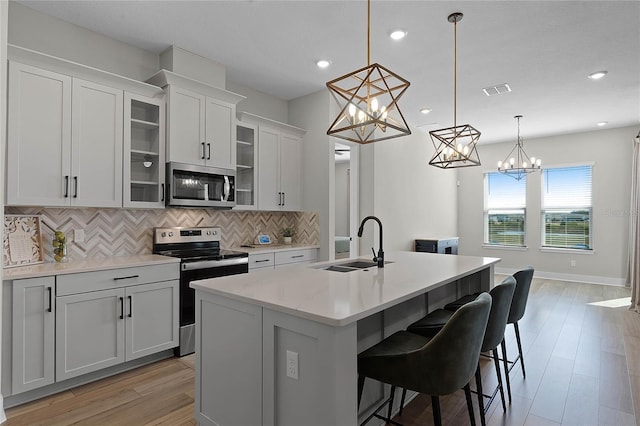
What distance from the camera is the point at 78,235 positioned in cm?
309

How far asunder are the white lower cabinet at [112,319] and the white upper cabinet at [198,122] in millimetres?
1155

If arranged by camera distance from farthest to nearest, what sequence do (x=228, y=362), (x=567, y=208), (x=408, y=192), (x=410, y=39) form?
(x=567, y=208) < (x=408, y=192) < (x=410, y=39) < (x=228, y=362)

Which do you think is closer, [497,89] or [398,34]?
[398,34]

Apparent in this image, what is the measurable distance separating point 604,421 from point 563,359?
1038 millimetres

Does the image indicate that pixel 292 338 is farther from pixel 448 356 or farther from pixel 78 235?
pixel 78 235

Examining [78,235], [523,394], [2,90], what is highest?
[2,90]

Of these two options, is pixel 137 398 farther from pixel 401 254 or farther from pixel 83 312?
pixel 401 254

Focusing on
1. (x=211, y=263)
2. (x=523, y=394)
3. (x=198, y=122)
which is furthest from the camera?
(x=198, y=122)

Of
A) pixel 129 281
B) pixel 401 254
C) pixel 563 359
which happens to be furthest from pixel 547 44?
pixel 129 281

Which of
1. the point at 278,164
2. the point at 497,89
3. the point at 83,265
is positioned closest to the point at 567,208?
the point at 497,89

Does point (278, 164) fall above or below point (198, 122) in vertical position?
below

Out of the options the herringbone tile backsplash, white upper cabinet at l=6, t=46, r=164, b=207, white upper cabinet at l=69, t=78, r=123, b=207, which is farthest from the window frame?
white upper cabinet at l=69, t=78, r=123, b=207

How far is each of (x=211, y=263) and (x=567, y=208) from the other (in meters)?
6.89

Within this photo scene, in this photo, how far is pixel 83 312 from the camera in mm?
2662
